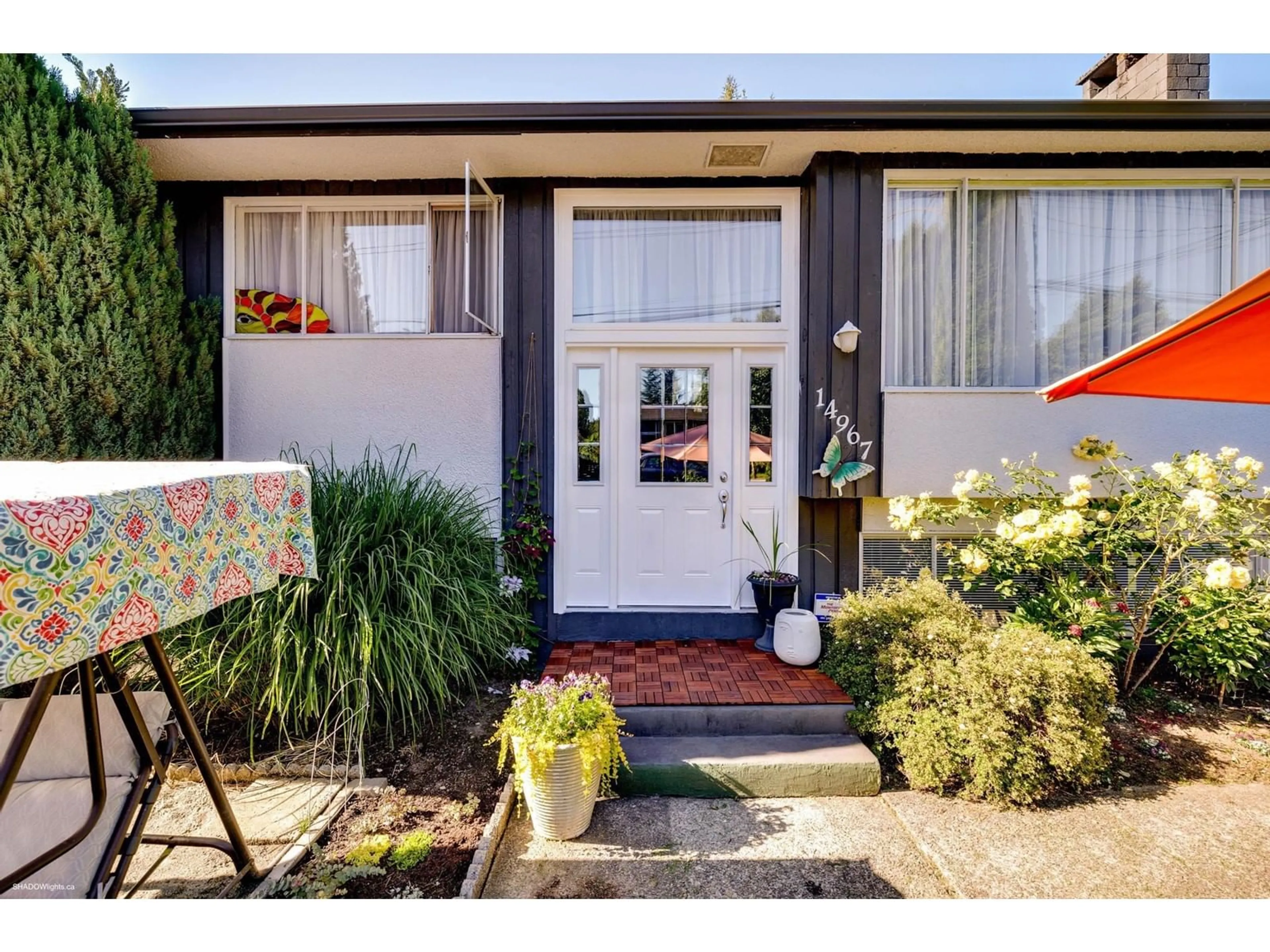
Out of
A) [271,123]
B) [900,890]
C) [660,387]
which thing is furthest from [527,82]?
[900,890]

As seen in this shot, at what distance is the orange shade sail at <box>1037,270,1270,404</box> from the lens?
1948 millimetres

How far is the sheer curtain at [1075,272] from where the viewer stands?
4.29 m

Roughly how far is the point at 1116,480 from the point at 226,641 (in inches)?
231

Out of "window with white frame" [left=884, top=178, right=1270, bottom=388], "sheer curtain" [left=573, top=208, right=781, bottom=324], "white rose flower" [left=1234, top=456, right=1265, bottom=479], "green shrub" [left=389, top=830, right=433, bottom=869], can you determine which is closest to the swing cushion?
"green shrub" [left=389, top=830, right=433, bottom=869]

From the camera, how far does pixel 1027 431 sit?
163 inches

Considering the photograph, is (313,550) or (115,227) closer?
(313,550)

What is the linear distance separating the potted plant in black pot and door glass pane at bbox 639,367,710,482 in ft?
2.56

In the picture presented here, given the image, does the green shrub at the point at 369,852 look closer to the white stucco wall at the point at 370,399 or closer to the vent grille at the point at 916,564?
the white stucco wall at the point at 370,399

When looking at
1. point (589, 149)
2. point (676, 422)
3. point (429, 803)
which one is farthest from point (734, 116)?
point (429, 803)

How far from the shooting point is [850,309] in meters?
4.23

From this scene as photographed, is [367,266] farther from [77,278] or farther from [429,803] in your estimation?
[429,803]

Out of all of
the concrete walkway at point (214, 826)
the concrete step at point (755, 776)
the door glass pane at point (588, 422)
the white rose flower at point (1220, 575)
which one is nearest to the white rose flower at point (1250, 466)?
the white rose flower at point (1220, 575)

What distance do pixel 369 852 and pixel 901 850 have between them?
2.30 m
